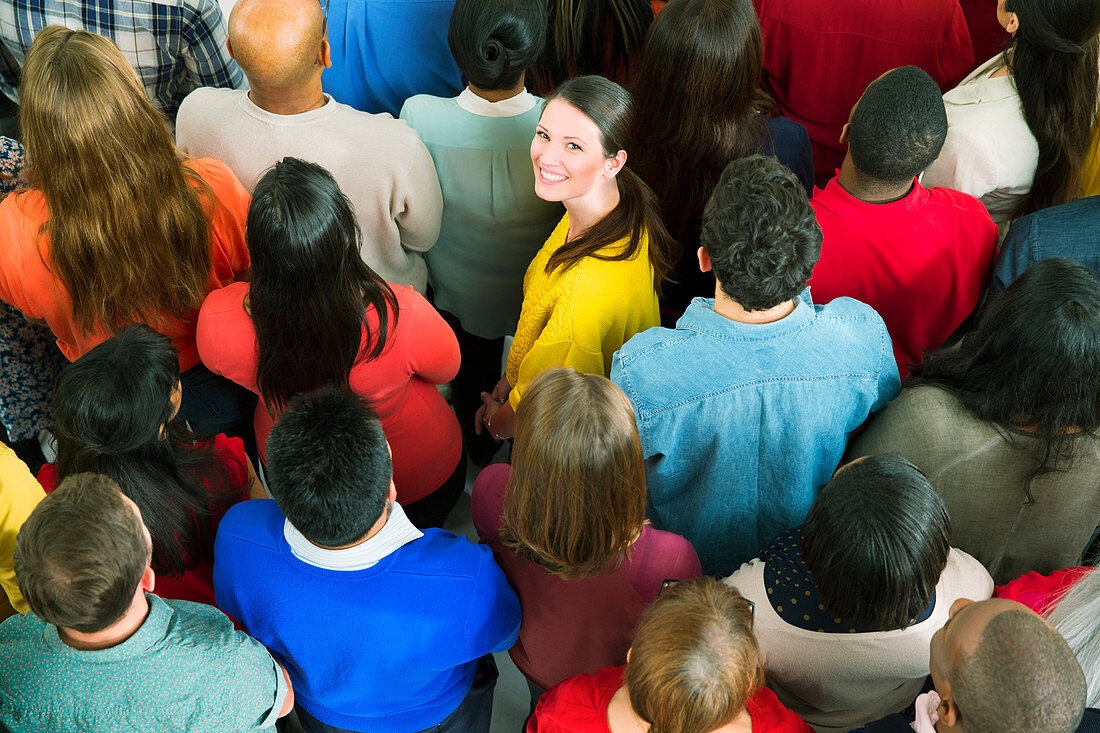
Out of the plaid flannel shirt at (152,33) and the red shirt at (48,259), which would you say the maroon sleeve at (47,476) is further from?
the plaid flannel shirt at (152,33)

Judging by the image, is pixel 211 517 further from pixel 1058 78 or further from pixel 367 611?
pixel 1058 78

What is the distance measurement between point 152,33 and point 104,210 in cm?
82

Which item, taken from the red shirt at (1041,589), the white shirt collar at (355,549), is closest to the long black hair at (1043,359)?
the red shirt at (1041,589)

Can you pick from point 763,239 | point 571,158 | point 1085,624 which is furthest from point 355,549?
point 1085,624

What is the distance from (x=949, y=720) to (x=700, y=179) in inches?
55.9

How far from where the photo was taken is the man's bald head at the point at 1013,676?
0.94 m

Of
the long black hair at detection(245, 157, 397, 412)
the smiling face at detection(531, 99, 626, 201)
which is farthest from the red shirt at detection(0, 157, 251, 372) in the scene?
the smiling face at detection(531, 99, 626, 201)

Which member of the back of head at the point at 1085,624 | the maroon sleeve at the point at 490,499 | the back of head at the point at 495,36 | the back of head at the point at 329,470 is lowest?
the maroon sleeve at the point at 490,499

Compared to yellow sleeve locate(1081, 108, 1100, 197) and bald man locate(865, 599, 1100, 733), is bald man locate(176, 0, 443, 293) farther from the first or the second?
yellow sleeve locate(1081, 108, 1100, 197)

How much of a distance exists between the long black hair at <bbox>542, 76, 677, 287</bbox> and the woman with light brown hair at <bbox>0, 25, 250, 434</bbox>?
81cm

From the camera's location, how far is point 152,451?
4.91 feet

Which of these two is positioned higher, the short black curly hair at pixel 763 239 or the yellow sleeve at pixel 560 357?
the short black curly hair at pixel 763 239

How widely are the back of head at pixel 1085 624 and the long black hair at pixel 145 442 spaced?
151 cm

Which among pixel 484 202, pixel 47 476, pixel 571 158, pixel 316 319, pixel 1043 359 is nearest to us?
pixel 1043 359
